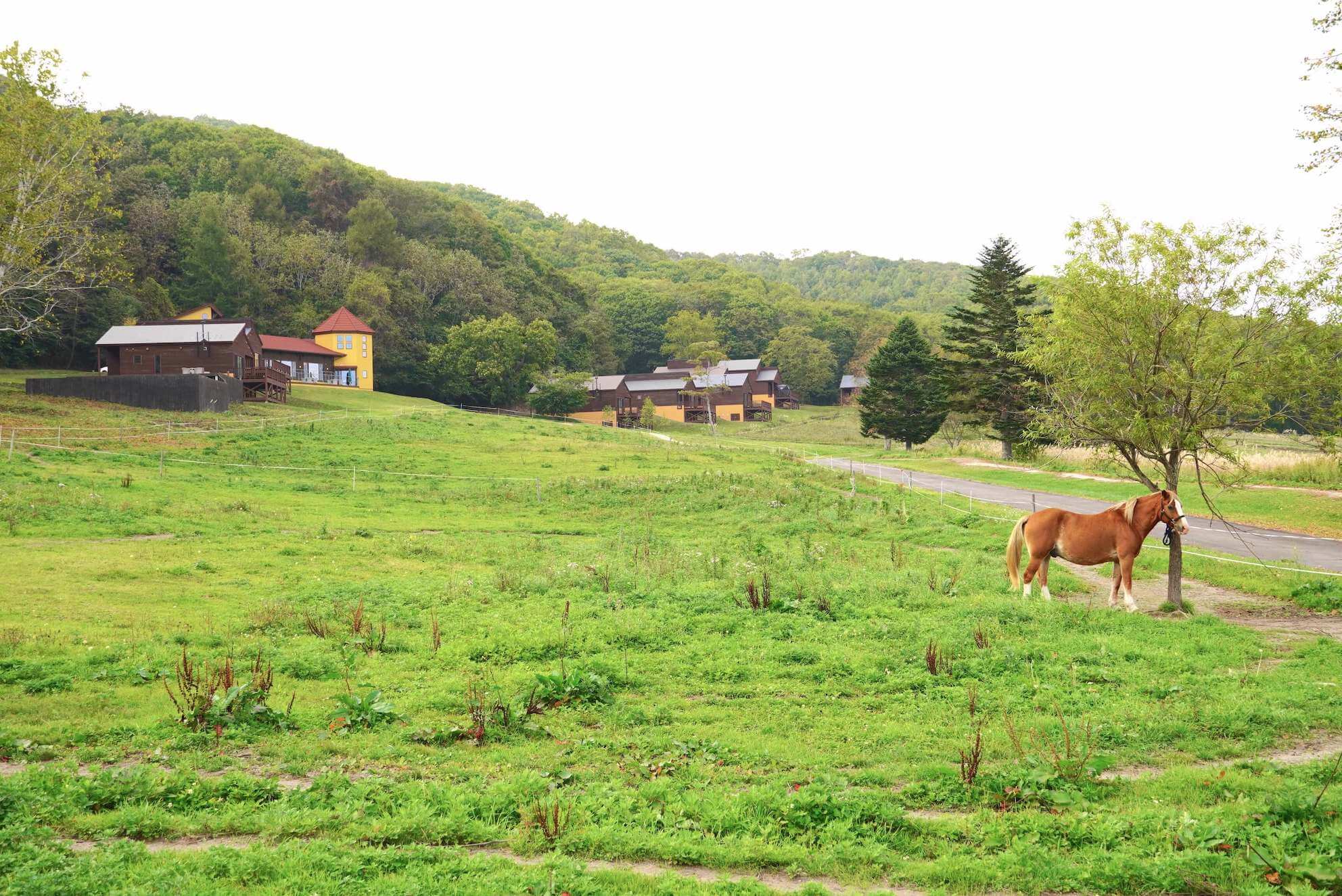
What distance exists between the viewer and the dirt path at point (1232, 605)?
14.7 m

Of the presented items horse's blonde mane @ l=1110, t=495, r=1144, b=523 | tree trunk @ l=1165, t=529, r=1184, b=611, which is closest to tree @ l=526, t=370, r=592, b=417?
horse's blonde mane @ l=1110, t=495, r=1144, b=523

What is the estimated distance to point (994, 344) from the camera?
57375 millimetres

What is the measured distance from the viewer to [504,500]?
108 ft

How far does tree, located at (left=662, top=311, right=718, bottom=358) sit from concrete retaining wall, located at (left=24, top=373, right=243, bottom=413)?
80671 mm

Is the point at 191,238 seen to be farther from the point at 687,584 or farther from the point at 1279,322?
the point at 1279,322

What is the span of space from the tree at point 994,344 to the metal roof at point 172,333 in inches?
2022

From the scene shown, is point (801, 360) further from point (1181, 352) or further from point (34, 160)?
point (1181, 352)

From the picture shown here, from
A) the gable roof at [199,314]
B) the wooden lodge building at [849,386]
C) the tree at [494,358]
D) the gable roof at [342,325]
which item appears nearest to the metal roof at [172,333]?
the gable roof at [199,314]

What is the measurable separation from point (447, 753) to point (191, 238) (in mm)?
94138

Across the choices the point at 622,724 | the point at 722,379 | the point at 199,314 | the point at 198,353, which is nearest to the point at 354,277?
the point at 199,314

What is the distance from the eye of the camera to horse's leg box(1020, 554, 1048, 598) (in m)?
16.3

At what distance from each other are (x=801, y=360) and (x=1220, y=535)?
99.0m

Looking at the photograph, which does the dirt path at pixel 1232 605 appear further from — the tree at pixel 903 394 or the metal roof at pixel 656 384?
the metal roof at pixel 656 384

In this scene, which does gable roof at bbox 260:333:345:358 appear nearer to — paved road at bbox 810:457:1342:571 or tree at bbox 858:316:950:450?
tree at bbox 858:316:950:450
